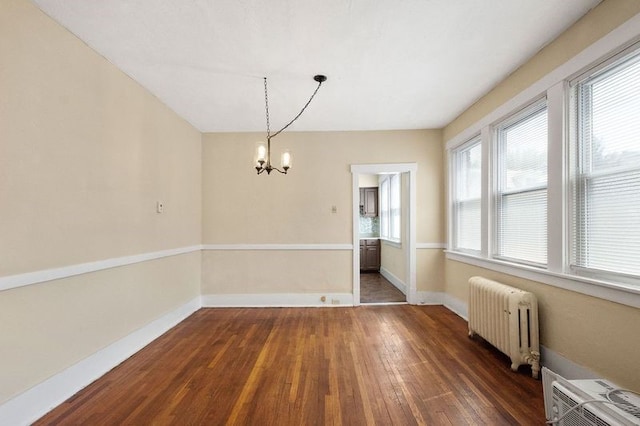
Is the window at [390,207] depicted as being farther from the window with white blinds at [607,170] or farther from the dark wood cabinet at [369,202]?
the window with white blinds at [607,170]

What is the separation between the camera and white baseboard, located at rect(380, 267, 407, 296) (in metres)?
5.49

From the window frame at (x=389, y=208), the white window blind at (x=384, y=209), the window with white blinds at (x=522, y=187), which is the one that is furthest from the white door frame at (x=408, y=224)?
the white window blind at (x=384, y=209)

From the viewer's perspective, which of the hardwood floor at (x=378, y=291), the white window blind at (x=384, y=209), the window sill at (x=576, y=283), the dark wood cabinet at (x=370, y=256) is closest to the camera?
the window sill at (x=576, y=283)

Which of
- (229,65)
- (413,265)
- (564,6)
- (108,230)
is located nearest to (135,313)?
(108,230)

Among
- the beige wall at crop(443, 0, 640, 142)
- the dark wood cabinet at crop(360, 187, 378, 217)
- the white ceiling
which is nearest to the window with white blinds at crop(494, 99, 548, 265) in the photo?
the beige wall at crop(443, 0, 640, 142)

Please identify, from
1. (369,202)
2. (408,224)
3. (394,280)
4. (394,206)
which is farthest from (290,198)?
(369,202)

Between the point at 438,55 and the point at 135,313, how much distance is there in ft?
12.4

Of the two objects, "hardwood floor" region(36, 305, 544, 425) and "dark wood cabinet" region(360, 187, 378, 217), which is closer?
"hardwood floor" region(36, 305, 544, 425)

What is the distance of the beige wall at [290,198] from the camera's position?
473 centimetres

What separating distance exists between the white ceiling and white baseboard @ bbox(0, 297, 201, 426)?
2548mm

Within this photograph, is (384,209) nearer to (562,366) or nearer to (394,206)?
(394,206)

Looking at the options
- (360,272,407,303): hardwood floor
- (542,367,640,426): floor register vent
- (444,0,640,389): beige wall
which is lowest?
(360,272,407,303): hardwood floor

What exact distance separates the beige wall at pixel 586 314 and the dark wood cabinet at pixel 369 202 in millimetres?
5134

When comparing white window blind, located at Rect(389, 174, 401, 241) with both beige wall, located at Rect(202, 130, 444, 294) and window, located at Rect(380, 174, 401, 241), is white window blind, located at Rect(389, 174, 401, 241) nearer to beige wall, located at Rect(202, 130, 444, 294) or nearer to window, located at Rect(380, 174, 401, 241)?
window, located at Rect(380, 174, 401, 241)
